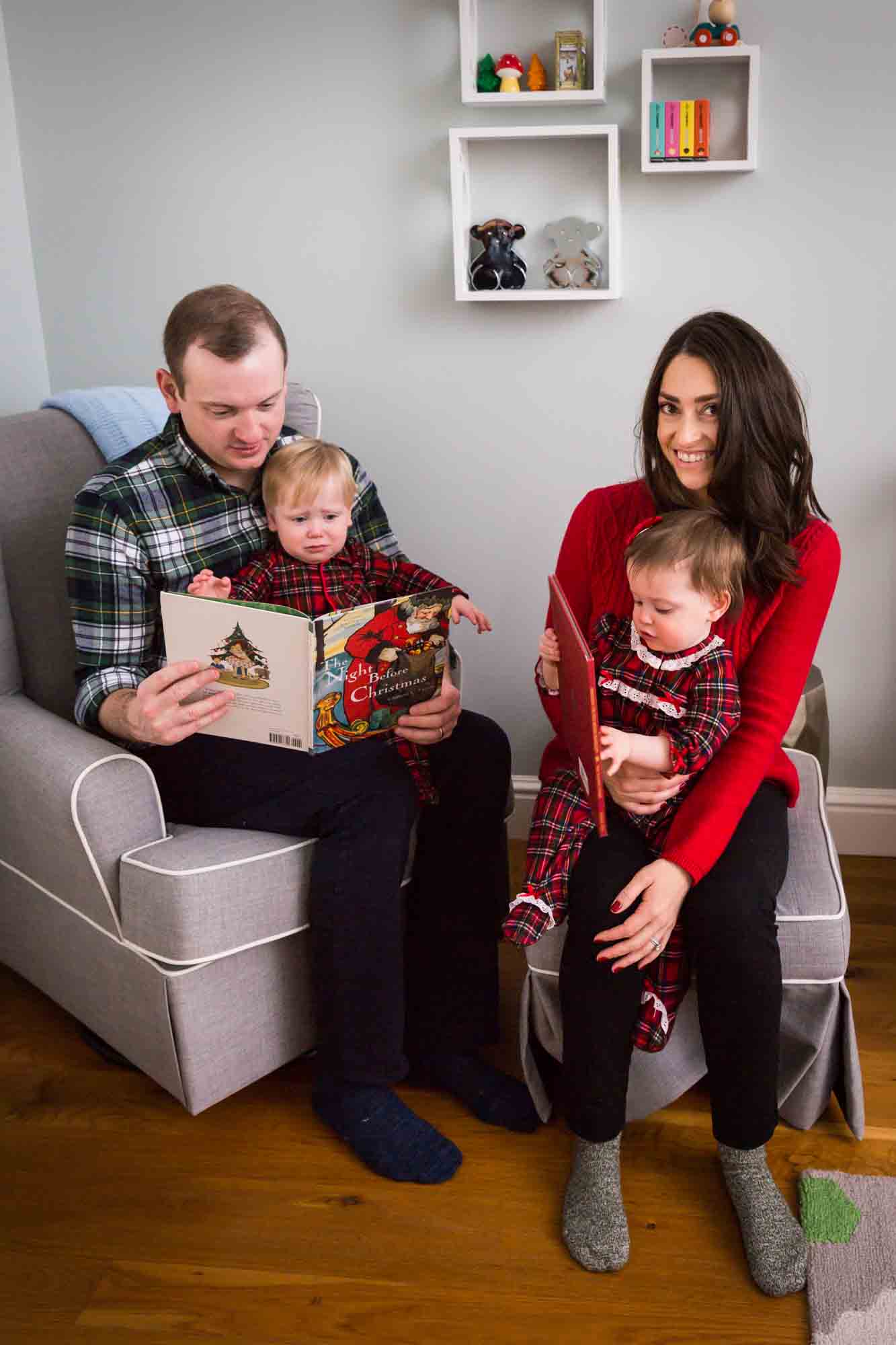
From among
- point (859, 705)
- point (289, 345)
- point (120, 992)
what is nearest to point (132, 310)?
point (289, 345)

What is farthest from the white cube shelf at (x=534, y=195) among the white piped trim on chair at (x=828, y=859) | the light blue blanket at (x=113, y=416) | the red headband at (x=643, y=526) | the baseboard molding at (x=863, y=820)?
the baseboard molding at (x=863, y=820)

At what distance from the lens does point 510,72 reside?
2.13m

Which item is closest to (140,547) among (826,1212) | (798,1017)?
(798,1017)

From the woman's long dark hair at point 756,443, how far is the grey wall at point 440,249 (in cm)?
74

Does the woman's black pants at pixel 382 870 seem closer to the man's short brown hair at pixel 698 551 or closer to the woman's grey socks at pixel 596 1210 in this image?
the woman's grey socks at pixel 596 1210

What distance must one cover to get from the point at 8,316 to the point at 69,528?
0.93 metres

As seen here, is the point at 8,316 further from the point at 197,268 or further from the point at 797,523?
the point at 797,523

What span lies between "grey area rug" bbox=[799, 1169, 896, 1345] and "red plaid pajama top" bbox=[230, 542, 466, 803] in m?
0.79

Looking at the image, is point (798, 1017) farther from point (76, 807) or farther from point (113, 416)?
point (113, 416)

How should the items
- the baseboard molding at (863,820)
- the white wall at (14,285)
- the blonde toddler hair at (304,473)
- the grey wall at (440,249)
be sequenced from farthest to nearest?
the baseboard molding at (863,820), the white wall at (14,285), the grey wall at (440,249), the blonde toddler hair at (304,473)

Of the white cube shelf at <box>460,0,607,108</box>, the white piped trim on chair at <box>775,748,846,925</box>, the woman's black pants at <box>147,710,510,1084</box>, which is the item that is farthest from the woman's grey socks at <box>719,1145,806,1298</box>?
the white cube shelf at <box>460,0,607,108</box>

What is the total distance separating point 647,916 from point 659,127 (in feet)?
4.80

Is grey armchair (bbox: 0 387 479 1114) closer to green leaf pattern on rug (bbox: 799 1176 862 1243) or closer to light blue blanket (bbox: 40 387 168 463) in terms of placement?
light blue blanket (bbox: 40 387 168 463)

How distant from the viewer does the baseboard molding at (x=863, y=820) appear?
2.51 meters
